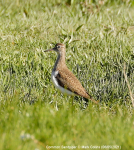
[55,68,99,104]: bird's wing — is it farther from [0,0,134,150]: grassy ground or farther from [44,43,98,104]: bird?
[0,0,134,150]: grassy ground

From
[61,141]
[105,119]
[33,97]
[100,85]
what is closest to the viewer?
[61,141]

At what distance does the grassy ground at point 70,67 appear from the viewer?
3.56m

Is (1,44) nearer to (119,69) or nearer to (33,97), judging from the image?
(33,97)

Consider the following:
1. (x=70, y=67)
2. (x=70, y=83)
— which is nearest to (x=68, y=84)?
(x=70, y=83)

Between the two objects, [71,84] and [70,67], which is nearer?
[71,84]

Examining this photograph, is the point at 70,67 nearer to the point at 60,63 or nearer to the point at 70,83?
the point at 60,63

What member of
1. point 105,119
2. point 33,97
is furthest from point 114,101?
point 105,119

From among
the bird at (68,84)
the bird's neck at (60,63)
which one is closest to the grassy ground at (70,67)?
the bird at (68,84)

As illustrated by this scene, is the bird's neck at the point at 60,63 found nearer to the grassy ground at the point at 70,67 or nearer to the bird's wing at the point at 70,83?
the bird's wing at the point at 70,83

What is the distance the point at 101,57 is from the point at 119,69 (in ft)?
1.56

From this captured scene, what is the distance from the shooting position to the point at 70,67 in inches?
261

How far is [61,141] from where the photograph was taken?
3.40 meters

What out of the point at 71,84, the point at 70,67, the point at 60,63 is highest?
the point at 70,67

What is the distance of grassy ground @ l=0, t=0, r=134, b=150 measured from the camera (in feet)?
11.7
